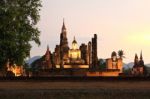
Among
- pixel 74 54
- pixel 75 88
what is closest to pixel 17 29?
pixel 75 88

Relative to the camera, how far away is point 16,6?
141 ft

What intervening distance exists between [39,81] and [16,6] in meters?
7.98

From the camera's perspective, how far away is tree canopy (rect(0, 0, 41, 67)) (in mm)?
41375

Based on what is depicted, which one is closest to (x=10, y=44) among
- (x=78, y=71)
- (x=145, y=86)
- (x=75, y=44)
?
(x=145, y=86)
